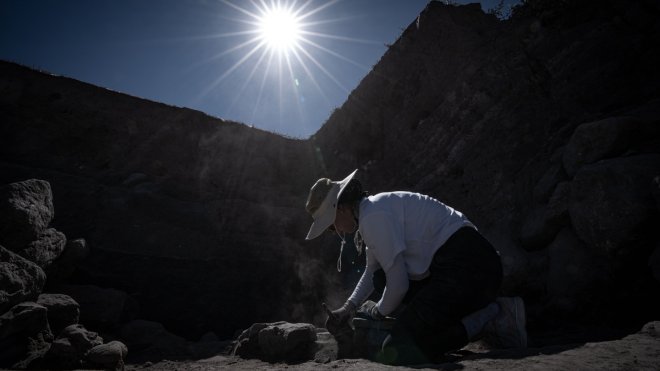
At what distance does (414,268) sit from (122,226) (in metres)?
5.89

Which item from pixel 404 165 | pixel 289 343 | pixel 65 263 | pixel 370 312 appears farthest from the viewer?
pixel 404 165

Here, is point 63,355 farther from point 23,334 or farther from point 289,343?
point 289,343

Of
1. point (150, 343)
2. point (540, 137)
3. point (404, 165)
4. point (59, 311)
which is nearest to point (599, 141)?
point (540, 137)

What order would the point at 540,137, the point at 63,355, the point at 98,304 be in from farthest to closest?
the point at 540,137 → the point at 98,304 → the point at 63,355

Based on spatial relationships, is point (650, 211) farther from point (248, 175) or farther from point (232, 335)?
point (248, 175)

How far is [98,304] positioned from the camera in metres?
3.45

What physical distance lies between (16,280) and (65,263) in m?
1.56

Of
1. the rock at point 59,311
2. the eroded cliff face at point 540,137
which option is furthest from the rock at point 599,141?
the rock at point 59,311

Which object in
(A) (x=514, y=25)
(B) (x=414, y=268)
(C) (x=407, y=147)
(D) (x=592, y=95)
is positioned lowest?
(B) (x=414, y=268)

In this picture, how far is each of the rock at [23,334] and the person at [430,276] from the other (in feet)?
7.19

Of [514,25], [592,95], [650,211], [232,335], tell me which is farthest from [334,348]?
[514,25]

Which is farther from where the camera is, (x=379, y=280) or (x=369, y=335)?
(x=379, y=280)

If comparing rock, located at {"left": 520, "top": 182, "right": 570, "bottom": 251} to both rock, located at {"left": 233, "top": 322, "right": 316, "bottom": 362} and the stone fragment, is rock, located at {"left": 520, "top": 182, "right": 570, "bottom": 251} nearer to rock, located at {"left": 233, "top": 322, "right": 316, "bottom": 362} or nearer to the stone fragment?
rock, located at {"left": 233, "top": 322, "right": 316, "bottom": 362}

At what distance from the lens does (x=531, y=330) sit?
251 cm
